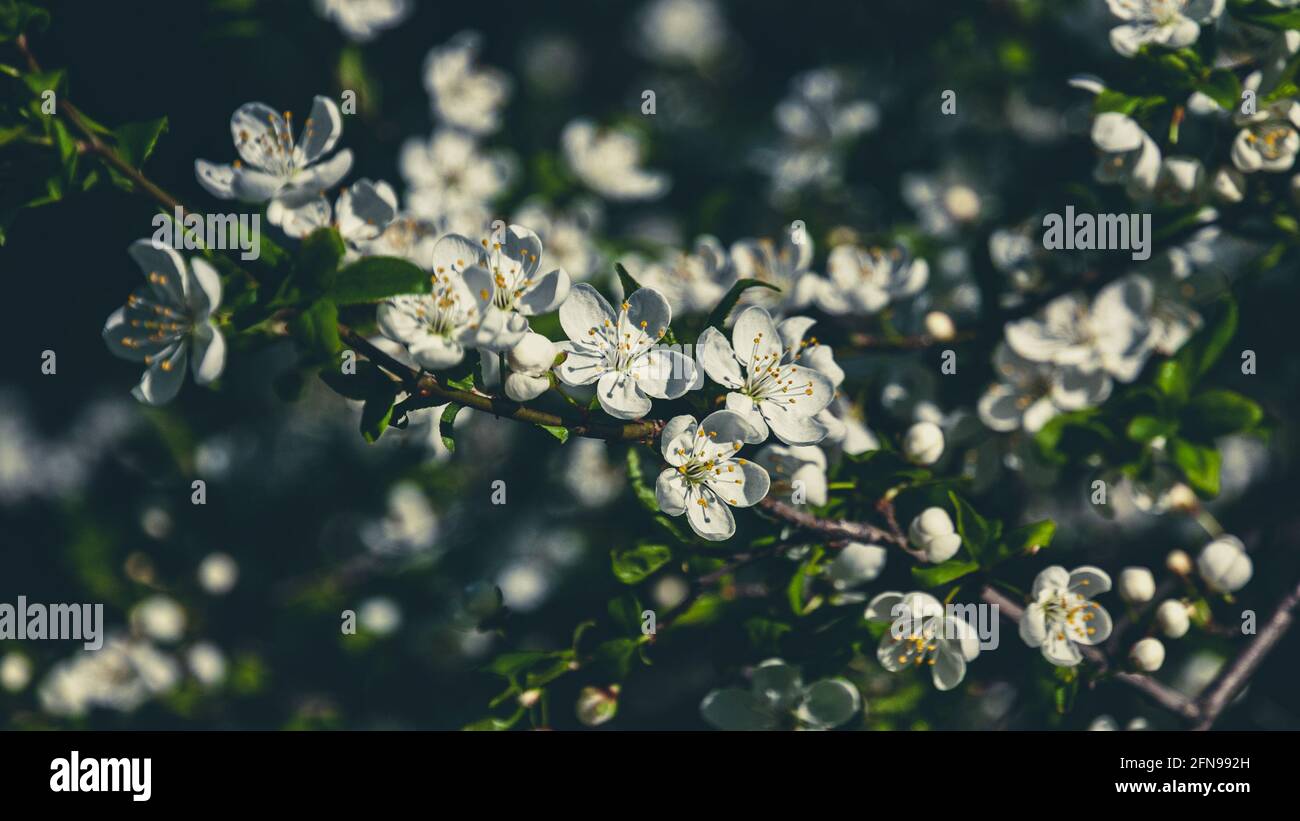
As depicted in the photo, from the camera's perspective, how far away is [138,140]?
1561 millimetres

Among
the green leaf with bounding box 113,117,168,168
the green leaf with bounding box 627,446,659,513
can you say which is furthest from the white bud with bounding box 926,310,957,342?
the green leaf with bounding box 113,117,168,168

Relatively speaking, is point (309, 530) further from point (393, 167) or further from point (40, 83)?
point (40, 83)

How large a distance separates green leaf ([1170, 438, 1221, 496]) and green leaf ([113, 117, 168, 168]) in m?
1.75

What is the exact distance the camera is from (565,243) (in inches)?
105

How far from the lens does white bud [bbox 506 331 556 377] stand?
1.44 metres

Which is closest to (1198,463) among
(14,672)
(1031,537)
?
(1031,537)

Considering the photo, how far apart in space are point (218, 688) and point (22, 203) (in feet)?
5.06

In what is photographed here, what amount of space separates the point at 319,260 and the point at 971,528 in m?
1.11

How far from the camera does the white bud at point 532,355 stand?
56.8 inches

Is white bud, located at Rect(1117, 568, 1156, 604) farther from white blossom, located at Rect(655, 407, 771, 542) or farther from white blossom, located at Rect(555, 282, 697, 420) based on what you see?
white blossom, located at Rect(555, 282, 697, 420)

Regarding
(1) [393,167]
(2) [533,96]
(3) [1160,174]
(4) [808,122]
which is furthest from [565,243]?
(3) [1160,174]

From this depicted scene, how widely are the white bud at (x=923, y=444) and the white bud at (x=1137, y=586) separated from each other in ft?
1.39

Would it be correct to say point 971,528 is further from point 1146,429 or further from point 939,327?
point 939,327

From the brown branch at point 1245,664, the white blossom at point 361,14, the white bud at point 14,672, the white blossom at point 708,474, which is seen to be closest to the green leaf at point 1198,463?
the brown branch at point 1245,664
